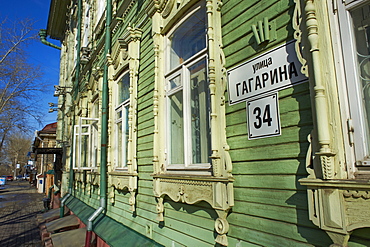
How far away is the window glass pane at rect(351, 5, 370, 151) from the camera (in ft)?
5.81

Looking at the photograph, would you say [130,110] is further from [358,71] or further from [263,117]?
[358,71]

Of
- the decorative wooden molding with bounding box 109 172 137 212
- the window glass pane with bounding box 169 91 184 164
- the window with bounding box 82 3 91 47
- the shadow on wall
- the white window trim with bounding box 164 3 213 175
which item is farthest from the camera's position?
the window with bounding box 82 3 91 47

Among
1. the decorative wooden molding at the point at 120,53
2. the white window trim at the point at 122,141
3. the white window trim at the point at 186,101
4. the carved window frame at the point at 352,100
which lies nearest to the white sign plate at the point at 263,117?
the carved window frame at the point at 352,100

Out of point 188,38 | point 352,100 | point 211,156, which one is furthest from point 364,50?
point 188,38

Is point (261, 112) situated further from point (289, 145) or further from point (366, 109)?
point (366, 109)

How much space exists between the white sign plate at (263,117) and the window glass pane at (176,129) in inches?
54.0

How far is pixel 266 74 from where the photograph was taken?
238cm

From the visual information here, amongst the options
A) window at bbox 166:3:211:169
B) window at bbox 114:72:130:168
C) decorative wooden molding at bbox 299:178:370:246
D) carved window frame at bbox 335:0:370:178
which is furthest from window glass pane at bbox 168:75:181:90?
decorative wooden molding at bbox 299:178:370:246

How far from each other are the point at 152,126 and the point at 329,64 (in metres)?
2.93

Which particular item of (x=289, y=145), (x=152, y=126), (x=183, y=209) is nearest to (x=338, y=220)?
(x=289, y=145)

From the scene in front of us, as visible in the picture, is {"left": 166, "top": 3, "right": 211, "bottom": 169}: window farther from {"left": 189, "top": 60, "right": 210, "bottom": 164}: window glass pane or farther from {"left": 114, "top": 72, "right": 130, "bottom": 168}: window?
{"left": 114, "top": 72, "right": 130, "bottom": 168}: window

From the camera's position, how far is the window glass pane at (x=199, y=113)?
3205 mm

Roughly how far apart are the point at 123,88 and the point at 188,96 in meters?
3.09

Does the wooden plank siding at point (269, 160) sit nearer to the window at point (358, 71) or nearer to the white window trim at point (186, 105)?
the window at point (358, 71)
